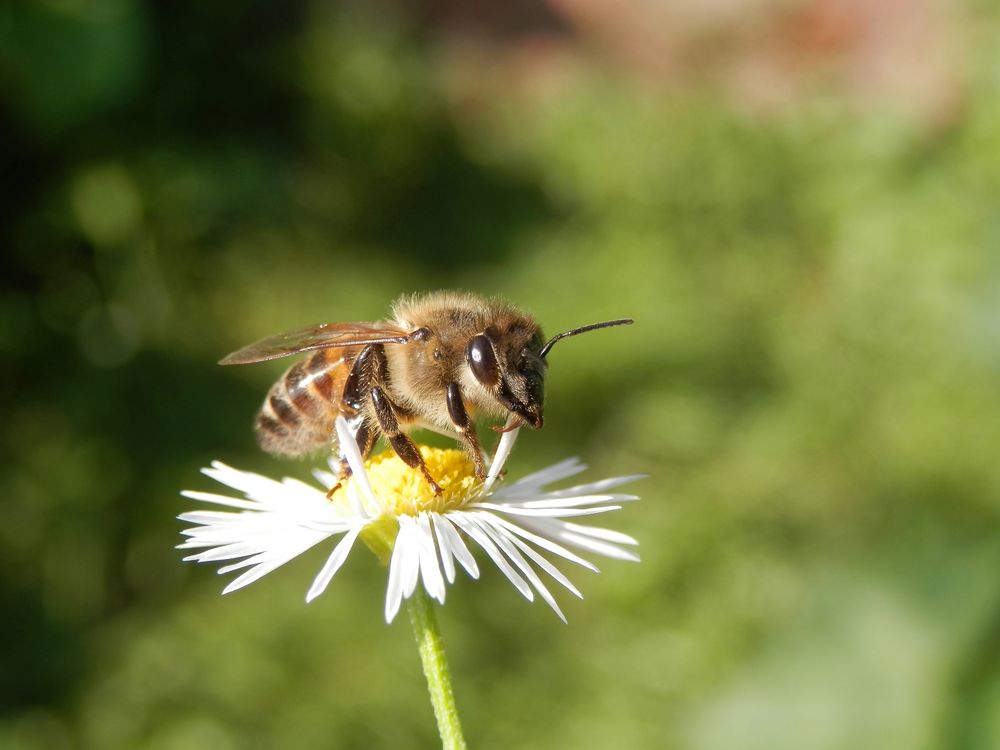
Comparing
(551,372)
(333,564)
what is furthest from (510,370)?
(551,372)

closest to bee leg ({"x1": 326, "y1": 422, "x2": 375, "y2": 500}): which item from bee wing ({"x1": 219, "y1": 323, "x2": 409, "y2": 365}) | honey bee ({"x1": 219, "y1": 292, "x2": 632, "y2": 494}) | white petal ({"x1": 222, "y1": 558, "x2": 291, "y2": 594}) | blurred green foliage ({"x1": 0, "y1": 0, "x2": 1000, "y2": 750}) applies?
honey bee ({"x1": 219, "y1": 292, "x2": 632, "y2": 494})

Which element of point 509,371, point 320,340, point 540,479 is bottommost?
point 540,479

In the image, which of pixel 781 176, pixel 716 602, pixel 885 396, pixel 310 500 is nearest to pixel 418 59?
pixel 781 176

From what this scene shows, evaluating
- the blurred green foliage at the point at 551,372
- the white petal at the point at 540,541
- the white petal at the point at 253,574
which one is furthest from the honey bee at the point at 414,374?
the blurred green foliage at the point at 551,372

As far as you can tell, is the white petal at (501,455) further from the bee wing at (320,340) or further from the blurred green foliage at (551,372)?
the blurred green foliage at (551,372)

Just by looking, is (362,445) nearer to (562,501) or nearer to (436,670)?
(562,501)

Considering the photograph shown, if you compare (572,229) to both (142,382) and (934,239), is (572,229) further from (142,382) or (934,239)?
(142,382)

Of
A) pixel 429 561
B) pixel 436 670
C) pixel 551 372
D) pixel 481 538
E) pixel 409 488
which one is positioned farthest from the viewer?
pixel 551 372
